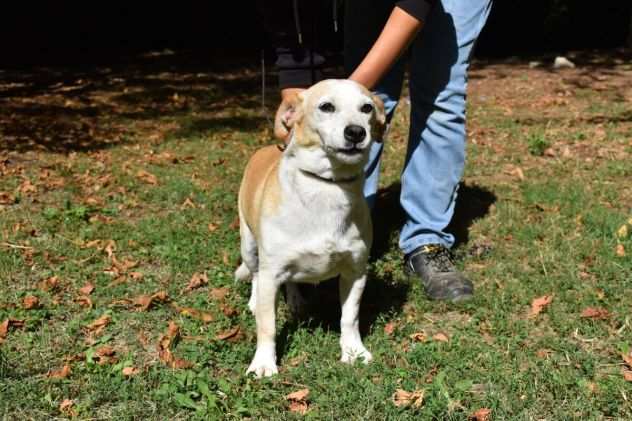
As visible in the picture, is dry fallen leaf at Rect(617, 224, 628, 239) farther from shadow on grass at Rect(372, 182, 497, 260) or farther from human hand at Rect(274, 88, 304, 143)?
human hand at Rect(274, 88, 304, 143)

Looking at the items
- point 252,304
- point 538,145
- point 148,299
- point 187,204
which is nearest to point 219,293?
point 252,304

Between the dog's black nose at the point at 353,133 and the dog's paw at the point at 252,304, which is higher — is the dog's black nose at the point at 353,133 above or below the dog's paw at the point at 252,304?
above

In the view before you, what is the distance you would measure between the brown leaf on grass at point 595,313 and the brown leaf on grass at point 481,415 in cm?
103

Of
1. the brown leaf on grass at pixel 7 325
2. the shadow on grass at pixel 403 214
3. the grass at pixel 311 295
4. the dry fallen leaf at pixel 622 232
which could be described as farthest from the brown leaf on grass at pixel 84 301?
the dry fallen leaf at pixel 622 232

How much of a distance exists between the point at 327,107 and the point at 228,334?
1.20 meters

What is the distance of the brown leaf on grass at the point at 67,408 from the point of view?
2.70 m

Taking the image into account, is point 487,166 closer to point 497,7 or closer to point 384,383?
point 384,383

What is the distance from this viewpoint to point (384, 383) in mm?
2881

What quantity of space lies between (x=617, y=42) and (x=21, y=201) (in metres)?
13.8

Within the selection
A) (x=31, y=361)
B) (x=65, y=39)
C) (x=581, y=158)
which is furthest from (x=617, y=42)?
(x=31, y=361)

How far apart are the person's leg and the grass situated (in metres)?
0.63

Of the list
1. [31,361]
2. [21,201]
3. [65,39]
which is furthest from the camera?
[65,39]

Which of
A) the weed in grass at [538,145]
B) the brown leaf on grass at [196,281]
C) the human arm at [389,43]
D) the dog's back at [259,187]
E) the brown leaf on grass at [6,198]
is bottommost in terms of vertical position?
the brown leaf on grass at [6,198]

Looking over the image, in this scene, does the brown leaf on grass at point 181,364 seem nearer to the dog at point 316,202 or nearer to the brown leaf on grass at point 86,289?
the dog at point 316,202
